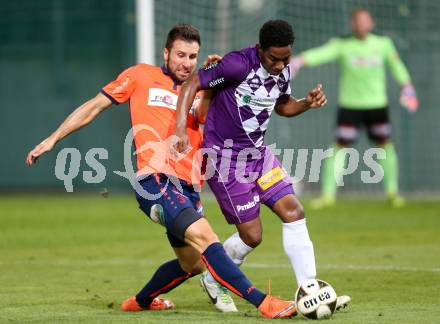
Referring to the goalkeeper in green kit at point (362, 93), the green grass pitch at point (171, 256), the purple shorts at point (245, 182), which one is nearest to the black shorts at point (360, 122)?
the goalkeeper in green kit at point (362, 93)

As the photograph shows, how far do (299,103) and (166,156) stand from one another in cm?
107

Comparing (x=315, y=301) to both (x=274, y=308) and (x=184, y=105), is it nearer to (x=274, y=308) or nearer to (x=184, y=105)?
(x=274, y=308)

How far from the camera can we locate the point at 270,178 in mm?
7656

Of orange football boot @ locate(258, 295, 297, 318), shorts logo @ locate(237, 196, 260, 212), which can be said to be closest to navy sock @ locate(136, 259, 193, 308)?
shorts logo @ locate(237, 196, 260, 212)

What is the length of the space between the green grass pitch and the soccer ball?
0.28ft

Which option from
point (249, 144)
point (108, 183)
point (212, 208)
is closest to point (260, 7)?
point (212, 208)

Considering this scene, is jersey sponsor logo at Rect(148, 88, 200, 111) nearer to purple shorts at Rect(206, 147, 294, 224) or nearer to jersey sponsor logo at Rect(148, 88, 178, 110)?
jersey sponsor logo at Rect(148, 88, 178, 110)

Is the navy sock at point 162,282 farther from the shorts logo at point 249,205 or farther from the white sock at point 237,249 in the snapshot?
the shorts logo at point 249,205

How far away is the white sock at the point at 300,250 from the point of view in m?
7.41

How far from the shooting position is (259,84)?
7590 millimetres

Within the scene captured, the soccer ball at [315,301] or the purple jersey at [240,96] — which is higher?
the purple jersey at [240,96]

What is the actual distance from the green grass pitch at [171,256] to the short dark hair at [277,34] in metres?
1.88

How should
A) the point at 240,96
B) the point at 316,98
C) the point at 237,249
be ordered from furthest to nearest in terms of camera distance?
the point at 237,249
the point at 240,96
the point at 316,98

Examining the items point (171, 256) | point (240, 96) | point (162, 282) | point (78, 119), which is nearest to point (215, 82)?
point (240, 96)
